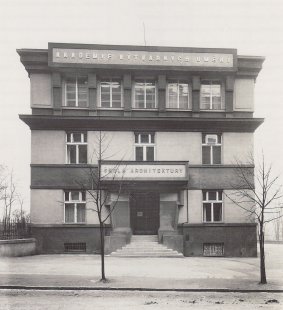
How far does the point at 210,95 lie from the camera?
86.2 ft

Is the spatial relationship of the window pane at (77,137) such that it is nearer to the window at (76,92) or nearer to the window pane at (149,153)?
the window at (76,92)

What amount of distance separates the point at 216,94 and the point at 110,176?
808 cm

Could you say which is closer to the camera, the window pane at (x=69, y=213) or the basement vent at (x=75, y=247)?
the basement vent at (x=75, y=247)

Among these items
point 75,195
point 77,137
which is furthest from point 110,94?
point 75,195

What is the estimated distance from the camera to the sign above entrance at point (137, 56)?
2494 cm

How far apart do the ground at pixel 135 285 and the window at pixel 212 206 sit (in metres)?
5.02

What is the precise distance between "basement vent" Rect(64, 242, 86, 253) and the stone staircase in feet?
7.92

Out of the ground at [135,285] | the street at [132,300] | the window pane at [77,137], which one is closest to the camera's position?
the street at [132,300]

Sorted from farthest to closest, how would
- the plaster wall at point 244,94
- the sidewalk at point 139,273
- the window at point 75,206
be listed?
1. the plaster wall at point 244,94
2. the window at point 75,206
3. the sidewalk at point 139,273

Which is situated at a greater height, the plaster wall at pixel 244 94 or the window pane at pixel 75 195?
the plaster wall at pixel 244 94

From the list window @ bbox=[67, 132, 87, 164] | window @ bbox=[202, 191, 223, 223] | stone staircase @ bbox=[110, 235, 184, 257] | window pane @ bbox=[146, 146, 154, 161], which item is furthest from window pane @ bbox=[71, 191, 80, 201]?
window @ bbox=[202, 191, 223, 223]

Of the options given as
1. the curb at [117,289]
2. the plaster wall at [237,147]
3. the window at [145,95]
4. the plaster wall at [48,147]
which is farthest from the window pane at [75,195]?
the curb at [117,289]

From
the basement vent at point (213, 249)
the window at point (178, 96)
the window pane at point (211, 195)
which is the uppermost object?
the window at point (178, 96)

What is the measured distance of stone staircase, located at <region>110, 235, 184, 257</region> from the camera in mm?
23000
